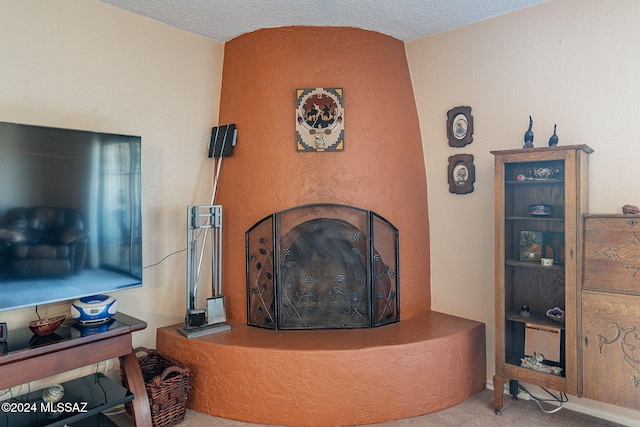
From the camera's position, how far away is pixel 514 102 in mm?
2650

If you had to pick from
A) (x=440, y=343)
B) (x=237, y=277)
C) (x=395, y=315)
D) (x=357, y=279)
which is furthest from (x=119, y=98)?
(x=440, y=343)

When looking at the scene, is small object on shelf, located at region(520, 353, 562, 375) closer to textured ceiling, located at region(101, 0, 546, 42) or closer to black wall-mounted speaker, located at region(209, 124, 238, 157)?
textured ceiling, located at region(101, 0, 546, 42)

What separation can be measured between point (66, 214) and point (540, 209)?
254cm

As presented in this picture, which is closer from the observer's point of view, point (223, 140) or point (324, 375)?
point (324, 375)

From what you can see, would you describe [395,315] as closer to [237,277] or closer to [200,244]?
[237,277]

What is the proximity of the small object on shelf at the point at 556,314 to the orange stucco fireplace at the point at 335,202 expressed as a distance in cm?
47

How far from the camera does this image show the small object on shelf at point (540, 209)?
233 cm

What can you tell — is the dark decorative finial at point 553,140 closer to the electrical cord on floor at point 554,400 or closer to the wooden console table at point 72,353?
the electrical cord on floor at point 554,400

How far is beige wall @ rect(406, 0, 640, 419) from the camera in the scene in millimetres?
2285

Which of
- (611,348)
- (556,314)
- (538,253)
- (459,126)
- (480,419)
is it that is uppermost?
(459,126)

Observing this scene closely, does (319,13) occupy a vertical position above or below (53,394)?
above

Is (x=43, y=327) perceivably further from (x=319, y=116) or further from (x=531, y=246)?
(x=531, y=246)

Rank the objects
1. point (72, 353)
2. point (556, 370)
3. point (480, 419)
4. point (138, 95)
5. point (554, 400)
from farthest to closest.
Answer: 1. point (138, 95)
2. point (554, 400)
3. point (480, 419)
4. point (556, 370)
5. point (72, 353)

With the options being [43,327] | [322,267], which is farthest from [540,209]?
[43,327]
